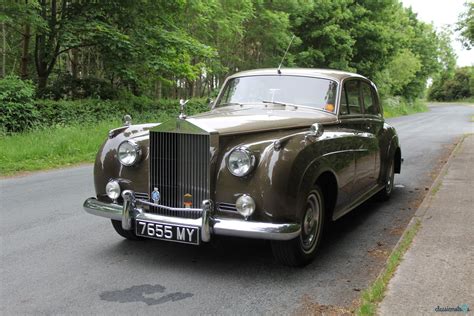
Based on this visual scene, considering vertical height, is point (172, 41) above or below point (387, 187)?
above

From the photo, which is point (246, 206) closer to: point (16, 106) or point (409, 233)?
point (409, 233)

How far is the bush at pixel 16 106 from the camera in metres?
12.2

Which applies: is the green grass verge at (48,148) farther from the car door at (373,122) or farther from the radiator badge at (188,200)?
the car door at (373,122)

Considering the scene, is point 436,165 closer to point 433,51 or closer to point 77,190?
point 77,190

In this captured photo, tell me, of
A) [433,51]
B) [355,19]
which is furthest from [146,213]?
[433,51]

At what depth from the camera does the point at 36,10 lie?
46.8ft

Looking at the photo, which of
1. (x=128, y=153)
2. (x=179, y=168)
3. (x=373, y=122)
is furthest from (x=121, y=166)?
(x=373, y=122)

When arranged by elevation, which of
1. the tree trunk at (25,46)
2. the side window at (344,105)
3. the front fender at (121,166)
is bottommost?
the front fender at (121,166)

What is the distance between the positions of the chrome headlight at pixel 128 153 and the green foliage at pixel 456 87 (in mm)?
99550

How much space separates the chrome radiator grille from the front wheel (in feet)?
2.63

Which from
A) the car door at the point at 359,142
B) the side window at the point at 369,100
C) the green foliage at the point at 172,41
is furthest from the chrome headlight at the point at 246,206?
the green foliage at the point at 172,41

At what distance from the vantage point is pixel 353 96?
5707mm

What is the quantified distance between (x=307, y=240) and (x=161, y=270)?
1344 mm

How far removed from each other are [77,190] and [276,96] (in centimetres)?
388
